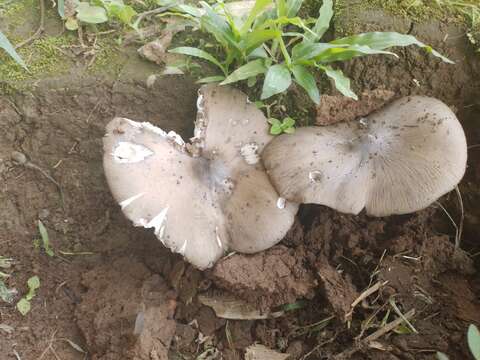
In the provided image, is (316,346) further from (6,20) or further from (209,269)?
(6,20)

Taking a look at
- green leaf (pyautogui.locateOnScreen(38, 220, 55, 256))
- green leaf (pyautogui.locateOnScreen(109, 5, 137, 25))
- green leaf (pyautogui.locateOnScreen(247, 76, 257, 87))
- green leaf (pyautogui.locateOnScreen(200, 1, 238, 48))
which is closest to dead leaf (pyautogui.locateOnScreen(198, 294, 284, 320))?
green leaf (pyautogui.locateOnScreen(38, 220, 55, 256))

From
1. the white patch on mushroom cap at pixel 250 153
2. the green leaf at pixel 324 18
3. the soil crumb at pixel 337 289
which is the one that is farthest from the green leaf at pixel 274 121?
the soil crumb at pixel 337 289

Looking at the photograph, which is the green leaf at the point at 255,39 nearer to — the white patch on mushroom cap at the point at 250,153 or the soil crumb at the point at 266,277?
the white patch on mushroom cap at the point at 250,153

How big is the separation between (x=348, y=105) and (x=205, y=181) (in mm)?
958

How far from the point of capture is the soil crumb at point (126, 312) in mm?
2625

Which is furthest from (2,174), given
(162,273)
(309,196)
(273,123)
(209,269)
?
(309,196)

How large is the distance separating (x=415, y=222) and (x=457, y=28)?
1.20 metres

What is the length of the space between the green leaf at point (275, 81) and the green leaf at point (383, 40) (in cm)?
35

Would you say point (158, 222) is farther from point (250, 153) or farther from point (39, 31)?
point (39, 31)

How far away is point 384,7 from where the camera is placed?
9.52 feet

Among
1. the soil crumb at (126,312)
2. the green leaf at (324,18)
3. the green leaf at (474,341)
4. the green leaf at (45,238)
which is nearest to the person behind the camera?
the green leaf at (474,341)

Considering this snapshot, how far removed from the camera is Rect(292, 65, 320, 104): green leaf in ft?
8.68

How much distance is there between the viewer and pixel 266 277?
8.82ft

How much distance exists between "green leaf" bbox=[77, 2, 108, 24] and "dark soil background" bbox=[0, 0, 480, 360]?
0.29 m
